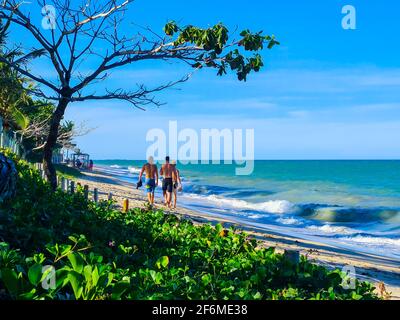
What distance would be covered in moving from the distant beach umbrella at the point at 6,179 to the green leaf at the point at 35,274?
4219 mm

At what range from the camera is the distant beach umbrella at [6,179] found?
716 cm

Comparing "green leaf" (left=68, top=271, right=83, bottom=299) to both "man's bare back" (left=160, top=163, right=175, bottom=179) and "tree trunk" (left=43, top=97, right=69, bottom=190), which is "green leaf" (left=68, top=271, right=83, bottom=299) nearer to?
"tree trunk" (left=43, top=97, right=69, bottom=190)

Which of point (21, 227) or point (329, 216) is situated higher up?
point (21, 227)

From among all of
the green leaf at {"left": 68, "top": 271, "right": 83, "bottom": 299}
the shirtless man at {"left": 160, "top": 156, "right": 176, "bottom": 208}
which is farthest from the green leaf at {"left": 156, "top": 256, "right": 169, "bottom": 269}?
the shirtless man at {"left": 160, "top": 156, "right": 176, "bottom": 208}

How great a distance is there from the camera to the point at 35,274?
123 inches

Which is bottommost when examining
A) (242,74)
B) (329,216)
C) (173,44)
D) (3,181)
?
(329,216)

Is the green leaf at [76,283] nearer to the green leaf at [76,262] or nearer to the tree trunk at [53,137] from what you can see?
the green leaf at [76,262]

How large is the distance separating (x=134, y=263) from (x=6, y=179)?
9.65ft

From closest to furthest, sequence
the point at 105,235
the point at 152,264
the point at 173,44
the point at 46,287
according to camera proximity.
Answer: the point at 46,287, the point at 152,264, the point at 105,235, the point at 173,44

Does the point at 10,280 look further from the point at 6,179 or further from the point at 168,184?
the point at 168,184
